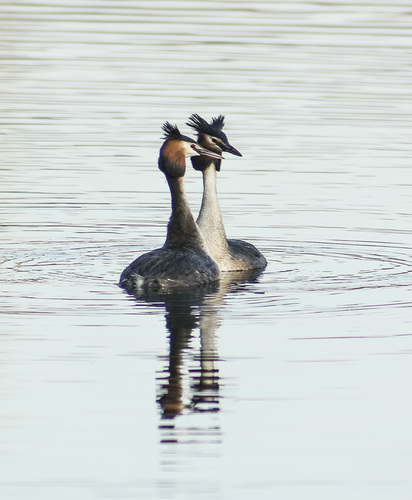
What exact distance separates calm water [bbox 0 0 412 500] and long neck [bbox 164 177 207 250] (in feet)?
2.10

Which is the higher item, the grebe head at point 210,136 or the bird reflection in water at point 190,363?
the grebe head at point 210,136


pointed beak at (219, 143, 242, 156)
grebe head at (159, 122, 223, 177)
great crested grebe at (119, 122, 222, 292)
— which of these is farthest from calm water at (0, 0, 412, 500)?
pointed beak at (219, 143, 242, 156)

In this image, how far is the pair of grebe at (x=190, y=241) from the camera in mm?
14023

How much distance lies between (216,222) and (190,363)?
4748mm

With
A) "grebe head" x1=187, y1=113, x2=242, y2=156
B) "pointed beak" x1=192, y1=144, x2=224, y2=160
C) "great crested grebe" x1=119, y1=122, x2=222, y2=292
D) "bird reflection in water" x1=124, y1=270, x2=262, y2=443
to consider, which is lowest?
"bird reflection in water" x1=124, y1=270, x2=262, y2=443

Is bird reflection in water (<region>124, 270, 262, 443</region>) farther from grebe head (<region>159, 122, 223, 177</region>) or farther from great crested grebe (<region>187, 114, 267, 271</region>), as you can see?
grebe head (<region>159, 122, 223, 177</region>)

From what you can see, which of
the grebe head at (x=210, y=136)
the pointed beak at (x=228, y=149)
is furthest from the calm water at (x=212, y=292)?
the grebe head at (x=210, y=136)

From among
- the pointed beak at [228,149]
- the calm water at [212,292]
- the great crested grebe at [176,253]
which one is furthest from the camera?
the pointed beak at [228,149]

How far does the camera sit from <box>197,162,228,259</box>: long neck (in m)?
15.7

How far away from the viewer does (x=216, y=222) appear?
15781 millimetres

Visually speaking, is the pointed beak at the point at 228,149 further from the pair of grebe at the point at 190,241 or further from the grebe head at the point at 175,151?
the grebe head at the point at 175,151

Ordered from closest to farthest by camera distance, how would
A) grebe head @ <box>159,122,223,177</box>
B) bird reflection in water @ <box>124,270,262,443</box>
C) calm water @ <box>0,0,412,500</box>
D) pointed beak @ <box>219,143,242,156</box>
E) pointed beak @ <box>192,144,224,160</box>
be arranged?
calm water @ <box>0,0,412,500</box>, bird reflection in water @ <box>124,270,262,443</box>, grebe head @ <box>159,122,223,177</box>, pointed beak @ <box>192,144,224,160</box>, pointed beak @ <box>219,143,242,156</box>

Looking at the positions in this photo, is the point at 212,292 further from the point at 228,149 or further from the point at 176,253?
the point at 228,149

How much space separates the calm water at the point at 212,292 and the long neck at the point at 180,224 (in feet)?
2.10
